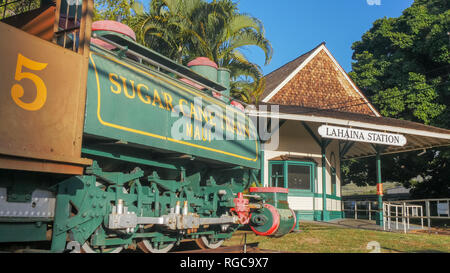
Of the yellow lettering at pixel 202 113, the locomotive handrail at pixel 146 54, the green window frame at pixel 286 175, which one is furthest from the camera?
the green window frame at pixel 286 175

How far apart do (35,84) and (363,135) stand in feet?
40.8

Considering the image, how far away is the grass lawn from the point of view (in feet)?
30.2

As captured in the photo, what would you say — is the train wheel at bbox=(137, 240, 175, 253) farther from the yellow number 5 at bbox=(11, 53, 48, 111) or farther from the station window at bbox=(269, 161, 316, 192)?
the station window at bbox=(269, 161, 316, 192)

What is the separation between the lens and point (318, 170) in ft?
54.4

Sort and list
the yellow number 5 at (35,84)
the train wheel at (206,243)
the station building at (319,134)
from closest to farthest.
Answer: the yellow number 5 at (35,84) → the train wheel at (206,243) → the station building at (319,134)

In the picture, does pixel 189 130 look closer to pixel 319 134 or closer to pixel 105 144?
pixel 105 144

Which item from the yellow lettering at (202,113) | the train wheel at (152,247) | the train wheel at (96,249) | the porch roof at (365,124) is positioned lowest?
the train wheel at (152,247)

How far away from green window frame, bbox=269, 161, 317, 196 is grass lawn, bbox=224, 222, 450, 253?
3.62 m

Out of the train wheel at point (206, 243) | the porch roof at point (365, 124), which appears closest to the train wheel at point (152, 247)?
the train wheel at point (206, 243)

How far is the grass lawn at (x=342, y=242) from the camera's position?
30.2 feet

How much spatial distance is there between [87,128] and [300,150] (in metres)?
12.6

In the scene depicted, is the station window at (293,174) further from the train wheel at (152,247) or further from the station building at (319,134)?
the train wheel at (152,247)

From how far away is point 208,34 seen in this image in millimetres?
14484
